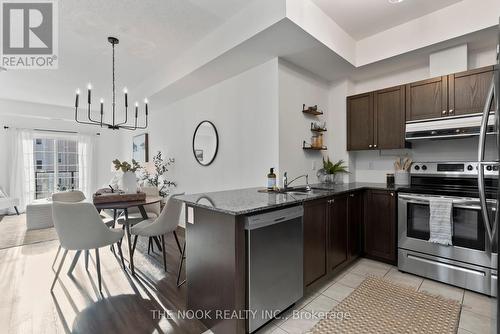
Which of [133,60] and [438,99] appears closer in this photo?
[438,99]

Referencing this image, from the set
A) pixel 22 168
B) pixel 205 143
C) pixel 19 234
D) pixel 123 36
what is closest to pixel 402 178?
pixel 205 143

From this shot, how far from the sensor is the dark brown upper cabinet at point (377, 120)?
3139 mm

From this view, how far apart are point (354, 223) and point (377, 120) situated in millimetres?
1522

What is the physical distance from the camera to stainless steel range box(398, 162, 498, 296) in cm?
224

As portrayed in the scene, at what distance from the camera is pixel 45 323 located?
188cm

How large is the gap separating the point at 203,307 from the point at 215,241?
61cm

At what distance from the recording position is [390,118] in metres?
3.21

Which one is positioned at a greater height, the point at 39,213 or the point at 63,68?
the point at 63,68

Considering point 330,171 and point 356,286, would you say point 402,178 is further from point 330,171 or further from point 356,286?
point 356,286

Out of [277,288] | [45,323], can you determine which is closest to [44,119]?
[45,323]

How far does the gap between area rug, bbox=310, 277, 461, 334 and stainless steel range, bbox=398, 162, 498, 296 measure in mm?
365

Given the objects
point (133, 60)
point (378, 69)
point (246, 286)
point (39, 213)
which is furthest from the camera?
point (39, 213)

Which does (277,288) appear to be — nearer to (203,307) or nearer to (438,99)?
(203,307)

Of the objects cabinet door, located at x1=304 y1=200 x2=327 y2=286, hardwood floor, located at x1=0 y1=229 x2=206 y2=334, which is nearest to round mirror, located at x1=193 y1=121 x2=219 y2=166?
hardwood floor, located at x1=0 y1=229 x2=206 y2=334
